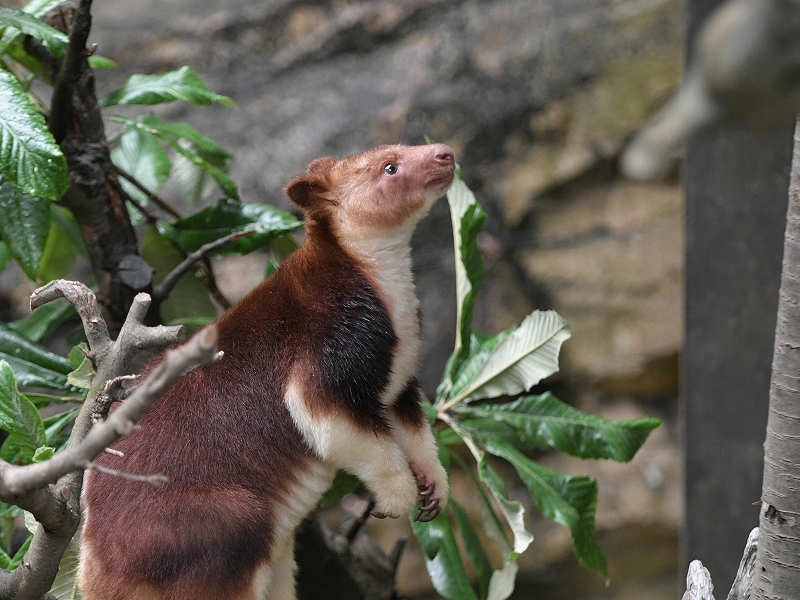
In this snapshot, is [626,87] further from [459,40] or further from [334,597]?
[334,597]

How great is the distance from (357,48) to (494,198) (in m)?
0.77

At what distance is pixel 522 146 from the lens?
3.09 m

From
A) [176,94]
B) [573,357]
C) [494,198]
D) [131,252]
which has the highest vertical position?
[176,94]

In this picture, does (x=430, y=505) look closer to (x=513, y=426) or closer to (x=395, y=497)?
(x=395, y=497)

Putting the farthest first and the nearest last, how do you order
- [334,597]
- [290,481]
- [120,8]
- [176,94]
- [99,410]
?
[120,8] < [334,597] < [176,94] < [290,481] < [99,410]

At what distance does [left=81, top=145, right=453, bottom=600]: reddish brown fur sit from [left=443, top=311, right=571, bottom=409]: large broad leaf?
0.83 ft

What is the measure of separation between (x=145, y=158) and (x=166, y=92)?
0.26m

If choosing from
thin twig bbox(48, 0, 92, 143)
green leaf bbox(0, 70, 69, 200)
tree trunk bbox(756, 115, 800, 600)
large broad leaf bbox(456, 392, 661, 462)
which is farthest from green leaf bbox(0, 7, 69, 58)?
tree trunk bbox(756, 115, 800, 600)

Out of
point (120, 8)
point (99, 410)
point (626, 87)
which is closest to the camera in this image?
point (99, 410)

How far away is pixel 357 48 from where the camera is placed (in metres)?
3.20

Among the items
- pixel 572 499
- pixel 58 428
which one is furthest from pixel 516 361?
pixel 58 428

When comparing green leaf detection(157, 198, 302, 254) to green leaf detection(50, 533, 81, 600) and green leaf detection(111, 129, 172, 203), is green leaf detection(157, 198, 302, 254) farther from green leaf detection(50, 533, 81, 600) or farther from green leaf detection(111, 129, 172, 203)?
green leaf detection(50, 533, 81, 600)

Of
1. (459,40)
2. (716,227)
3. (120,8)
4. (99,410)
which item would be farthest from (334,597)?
(120,8)

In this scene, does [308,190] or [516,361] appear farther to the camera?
[516,361]
